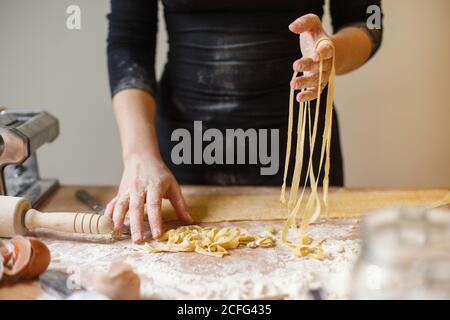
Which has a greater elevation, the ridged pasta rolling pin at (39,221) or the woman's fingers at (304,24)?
the woman's fingers at (304,24)

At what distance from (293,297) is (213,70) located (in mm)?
689

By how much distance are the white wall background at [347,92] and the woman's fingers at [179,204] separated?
1.00 metres

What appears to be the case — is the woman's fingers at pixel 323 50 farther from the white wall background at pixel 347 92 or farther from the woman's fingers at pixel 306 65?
the white wall background at pixel 347 92

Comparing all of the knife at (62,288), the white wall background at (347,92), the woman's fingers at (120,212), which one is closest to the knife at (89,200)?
the woman's fingers at (120,212)

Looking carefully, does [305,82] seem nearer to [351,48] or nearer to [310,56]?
[310,56]

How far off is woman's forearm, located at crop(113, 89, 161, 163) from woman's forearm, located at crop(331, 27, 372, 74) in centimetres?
42

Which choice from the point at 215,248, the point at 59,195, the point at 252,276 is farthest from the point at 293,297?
the point at 59,195

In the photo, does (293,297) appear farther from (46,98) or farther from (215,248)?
(46,98)

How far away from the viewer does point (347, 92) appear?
2.00m

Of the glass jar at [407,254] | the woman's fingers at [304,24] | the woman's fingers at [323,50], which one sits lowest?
the glass jar at [407,254]

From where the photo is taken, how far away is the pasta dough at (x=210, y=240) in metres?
0.90

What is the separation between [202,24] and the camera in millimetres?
1277

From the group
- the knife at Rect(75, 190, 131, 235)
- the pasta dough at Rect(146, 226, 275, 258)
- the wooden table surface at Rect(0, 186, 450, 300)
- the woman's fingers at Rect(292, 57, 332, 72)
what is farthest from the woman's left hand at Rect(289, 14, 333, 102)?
the knife at Rect(75, 190, 131, 235)

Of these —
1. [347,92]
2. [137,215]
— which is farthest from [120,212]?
[347,92]
